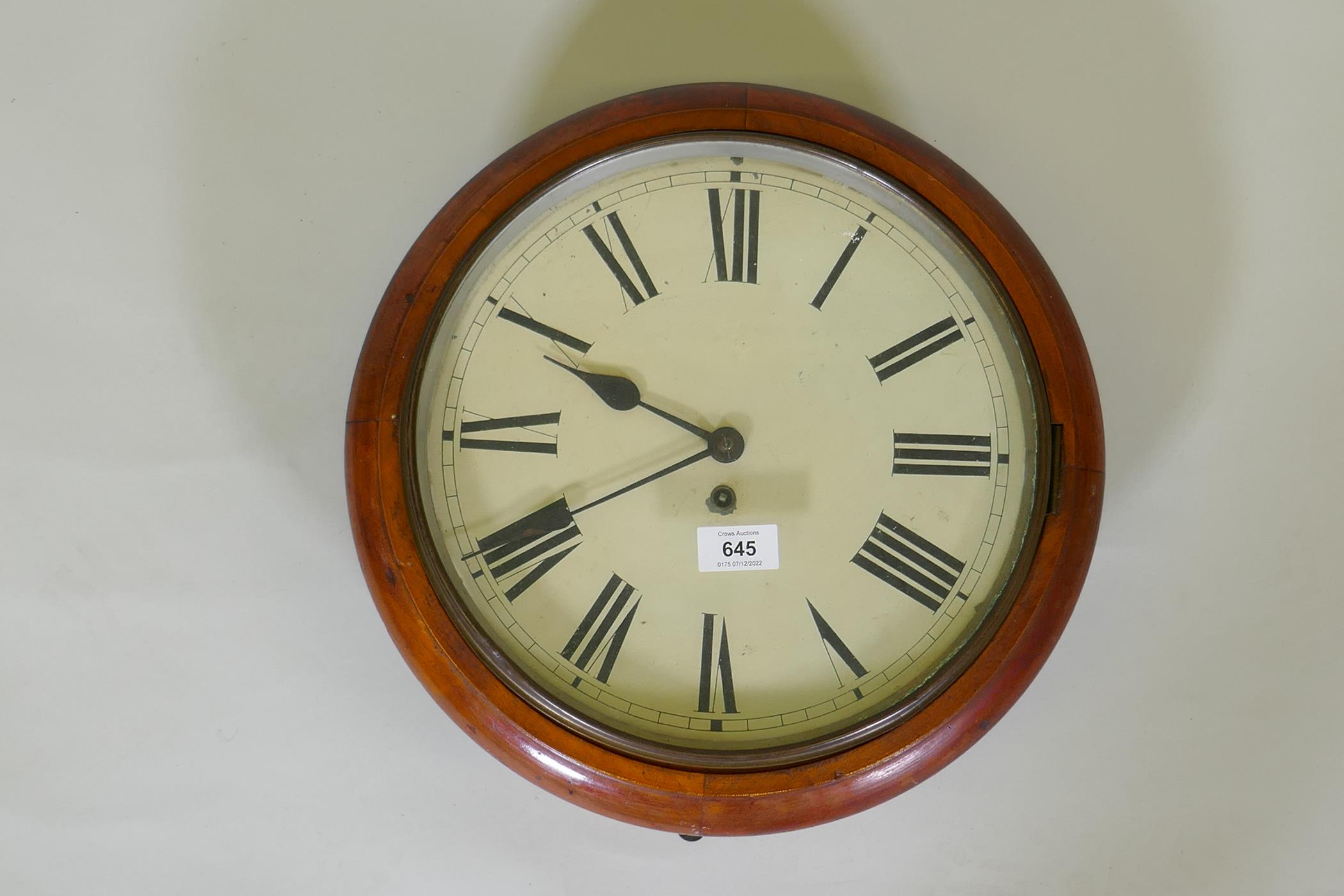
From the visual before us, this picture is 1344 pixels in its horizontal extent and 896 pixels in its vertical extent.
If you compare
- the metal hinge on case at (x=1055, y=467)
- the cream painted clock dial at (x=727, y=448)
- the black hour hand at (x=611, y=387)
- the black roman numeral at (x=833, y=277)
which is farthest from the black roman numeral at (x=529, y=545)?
the metal hinge on case at (x=1055, y=467)

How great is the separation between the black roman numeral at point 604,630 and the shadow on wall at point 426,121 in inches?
14.3

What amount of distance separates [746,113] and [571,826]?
2.73 feet

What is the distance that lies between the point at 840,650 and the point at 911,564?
4.5 inches

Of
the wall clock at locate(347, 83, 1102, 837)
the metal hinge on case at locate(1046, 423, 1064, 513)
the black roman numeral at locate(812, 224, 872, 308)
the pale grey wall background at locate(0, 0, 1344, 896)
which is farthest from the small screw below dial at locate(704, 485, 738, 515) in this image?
the pale grey wall background at locate(0, 0, 1344, 896)

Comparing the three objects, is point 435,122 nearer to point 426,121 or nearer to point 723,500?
point 426,121

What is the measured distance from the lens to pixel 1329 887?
114 centimetres

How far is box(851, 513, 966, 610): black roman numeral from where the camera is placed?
953 mm

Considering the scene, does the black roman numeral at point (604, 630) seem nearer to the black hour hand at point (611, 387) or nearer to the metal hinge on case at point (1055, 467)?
the black hour hand at point (611, 387)

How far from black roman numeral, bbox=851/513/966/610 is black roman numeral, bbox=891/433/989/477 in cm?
6

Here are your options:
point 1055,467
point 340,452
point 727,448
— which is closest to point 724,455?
point 727,448

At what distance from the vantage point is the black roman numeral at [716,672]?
943 mm

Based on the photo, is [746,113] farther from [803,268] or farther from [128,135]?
[128,135]

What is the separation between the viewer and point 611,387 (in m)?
0.96

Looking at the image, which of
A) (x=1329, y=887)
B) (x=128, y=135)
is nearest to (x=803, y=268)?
(x=128, y=135)
